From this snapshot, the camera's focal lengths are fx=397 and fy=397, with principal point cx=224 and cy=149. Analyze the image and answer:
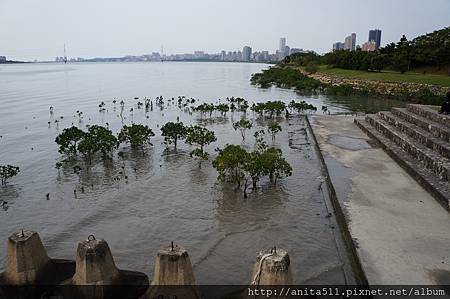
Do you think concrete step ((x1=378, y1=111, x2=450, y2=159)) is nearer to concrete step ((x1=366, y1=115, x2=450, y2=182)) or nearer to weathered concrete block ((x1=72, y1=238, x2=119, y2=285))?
concrete step ((x1=366, y1=115, x2=450, y2=182))

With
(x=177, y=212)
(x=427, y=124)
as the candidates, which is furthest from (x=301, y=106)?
(x=177, y=212)

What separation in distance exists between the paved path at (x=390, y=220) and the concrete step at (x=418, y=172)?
0.19 m

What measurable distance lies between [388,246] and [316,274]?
1.59 metres

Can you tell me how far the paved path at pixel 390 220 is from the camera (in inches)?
289

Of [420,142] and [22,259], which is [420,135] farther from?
[22,259]

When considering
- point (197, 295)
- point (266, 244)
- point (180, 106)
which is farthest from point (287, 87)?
point (197, 295)

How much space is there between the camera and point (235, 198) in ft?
40.2

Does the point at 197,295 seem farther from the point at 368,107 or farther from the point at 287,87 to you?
the point at 287,87

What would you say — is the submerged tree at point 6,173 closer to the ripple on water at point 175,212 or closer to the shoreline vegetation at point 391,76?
the ripple on water at point 175,212

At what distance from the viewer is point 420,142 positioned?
15031mm

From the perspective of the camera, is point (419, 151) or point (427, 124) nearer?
point (419, 151)

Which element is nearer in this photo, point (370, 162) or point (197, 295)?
point (197, 295)

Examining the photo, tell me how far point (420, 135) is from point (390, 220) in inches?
284

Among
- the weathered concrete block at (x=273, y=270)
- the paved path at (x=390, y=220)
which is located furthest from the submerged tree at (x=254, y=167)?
the weathered concrete block at (x=273, y=270)
